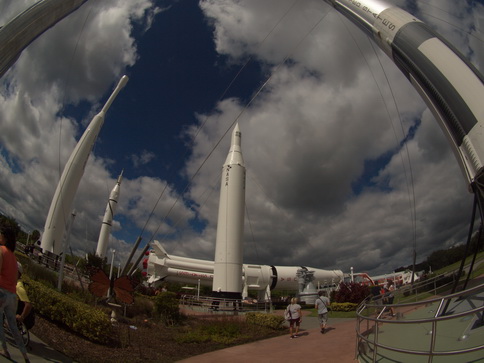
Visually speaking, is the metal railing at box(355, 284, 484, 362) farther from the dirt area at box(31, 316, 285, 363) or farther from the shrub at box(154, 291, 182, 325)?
the shrub at box(154, 291, 182, 325)

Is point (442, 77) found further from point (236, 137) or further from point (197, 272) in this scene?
point (197, 272)

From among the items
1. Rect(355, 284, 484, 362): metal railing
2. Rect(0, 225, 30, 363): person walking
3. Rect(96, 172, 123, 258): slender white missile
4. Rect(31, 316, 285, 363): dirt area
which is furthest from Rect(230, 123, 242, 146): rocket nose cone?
Rect(96, 172, 123, 258): slender white missile

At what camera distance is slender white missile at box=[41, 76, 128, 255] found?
24.3 meters

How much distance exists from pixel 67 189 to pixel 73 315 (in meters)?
21.0

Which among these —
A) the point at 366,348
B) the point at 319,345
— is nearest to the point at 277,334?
the point at 319,345

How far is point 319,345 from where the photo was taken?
28.8 ft

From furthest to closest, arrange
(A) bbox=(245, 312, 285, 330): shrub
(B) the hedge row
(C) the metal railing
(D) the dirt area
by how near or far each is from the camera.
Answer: (A) bbox=(245, 312, 285, 330): shrub
(B) the hedge row
(D) the dirt area
(C) the metal railing

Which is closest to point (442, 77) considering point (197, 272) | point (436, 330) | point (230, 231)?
point (436, 330)

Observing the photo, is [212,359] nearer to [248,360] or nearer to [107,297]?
[248,360]

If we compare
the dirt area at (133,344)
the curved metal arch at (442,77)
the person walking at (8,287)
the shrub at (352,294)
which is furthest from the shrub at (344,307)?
the person walking at (8,287)

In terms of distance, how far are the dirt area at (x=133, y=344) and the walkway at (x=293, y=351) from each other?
660 mm

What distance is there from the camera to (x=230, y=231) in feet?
68.5

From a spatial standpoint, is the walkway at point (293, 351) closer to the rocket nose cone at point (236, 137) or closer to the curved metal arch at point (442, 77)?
the curved metal arch at point (442, 77)

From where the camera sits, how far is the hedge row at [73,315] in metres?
7.43
